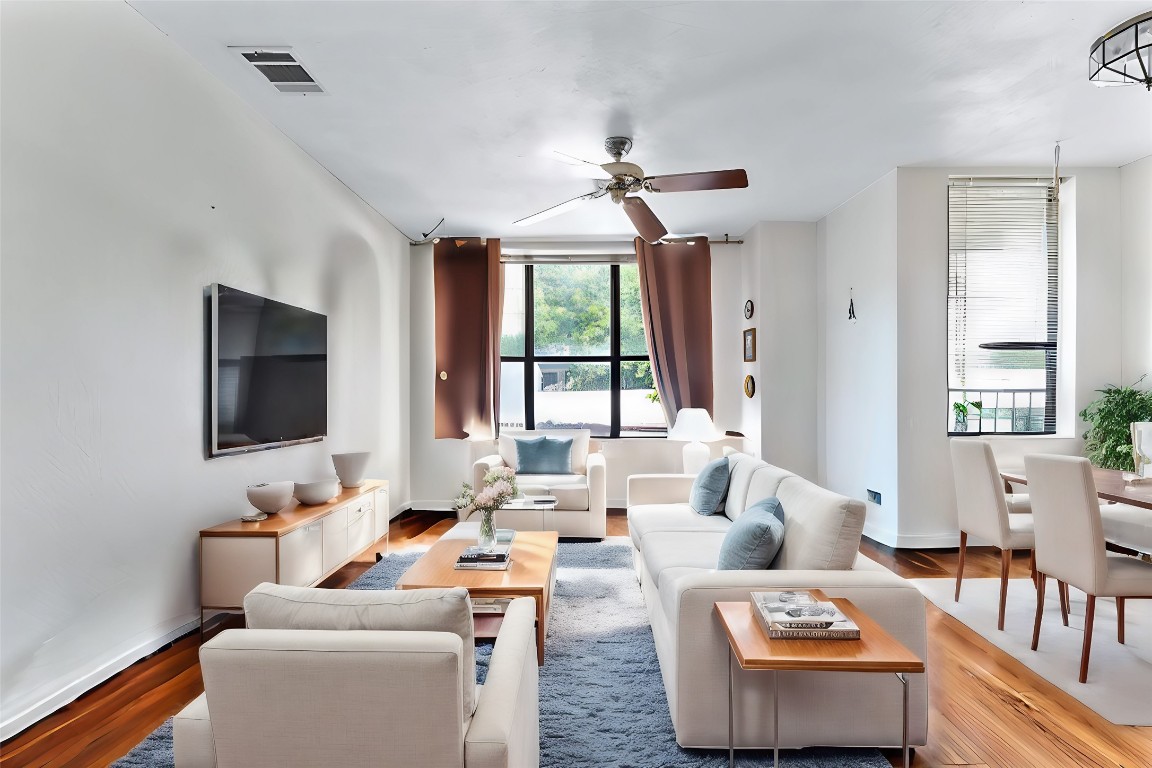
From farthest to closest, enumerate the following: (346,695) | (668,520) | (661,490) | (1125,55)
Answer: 1. (661,490)
2. (668,520)
3. (1125,55)
4. (346,695)

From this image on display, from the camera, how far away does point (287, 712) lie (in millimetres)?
1169

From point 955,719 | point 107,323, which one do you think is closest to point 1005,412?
point 955,719

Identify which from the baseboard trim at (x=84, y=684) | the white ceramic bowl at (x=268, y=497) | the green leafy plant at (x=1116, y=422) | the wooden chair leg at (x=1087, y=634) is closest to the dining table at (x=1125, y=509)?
the wooden chair leg at (x=1087, y=634)

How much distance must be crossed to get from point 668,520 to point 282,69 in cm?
301

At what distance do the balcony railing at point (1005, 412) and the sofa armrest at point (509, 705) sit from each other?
4217mm

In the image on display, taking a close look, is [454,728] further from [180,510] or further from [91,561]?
[180,510]

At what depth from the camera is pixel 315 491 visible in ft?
11.5

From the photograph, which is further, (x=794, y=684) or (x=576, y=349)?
(x=576, y=349)

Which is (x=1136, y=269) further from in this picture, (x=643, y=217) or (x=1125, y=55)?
(x=643, y=217)

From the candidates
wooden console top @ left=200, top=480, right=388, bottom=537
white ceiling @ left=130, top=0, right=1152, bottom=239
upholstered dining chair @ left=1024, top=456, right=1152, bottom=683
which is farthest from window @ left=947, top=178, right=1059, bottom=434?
wooden console top @ left=200, top=480, right=388, bottom=537

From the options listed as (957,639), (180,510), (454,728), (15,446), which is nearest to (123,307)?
(15,446)

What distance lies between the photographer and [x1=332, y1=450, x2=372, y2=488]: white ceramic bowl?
13.1 feet

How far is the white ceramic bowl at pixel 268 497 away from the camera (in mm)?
3148

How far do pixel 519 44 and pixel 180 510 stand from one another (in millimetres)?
2604
